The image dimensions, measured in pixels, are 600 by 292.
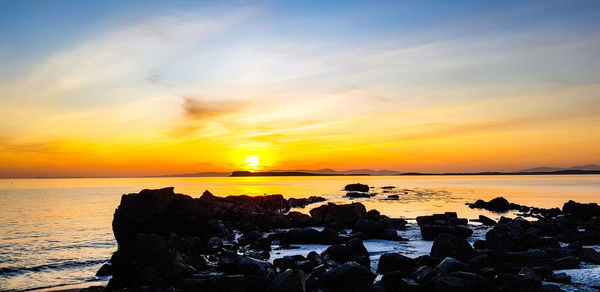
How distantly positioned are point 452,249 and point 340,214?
1889 cm

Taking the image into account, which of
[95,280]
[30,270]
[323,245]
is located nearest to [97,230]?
[30,270]

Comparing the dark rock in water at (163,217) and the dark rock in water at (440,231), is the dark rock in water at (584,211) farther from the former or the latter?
the dark rock in water at (163,217)

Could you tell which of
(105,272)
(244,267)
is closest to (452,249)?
(244,267)

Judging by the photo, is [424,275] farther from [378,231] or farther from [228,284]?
[378,231]

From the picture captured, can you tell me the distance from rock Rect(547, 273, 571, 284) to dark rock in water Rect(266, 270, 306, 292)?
24.7ft

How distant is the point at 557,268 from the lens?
13.9 metres

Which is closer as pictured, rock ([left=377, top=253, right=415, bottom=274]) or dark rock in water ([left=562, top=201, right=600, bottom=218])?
rock ([left=377, top=253, right=415, bottom=274])

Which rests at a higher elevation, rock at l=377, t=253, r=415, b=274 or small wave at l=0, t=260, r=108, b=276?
rock at l=377, t=253, r=415, b=274

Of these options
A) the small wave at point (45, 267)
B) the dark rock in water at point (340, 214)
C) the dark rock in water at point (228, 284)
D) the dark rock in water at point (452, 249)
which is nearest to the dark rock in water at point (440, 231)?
the dark rock in water at point (452, 249)

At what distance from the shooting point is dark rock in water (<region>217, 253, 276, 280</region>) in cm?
1373

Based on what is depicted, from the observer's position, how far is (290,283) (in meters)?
11.5

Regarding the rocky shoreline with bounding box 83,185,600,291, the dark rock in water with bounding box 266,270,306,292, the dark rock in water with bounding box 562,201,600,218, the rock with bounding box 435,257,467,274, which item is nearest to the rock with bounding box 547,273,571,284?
the rocky shoreline with bounding box 83,185,600,291

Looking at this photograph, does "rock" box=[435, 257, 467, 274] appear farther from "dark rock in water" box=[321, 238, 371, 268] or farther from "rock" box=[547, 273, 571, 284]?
"dark rock in water" box=[321, 238, 371, 268]

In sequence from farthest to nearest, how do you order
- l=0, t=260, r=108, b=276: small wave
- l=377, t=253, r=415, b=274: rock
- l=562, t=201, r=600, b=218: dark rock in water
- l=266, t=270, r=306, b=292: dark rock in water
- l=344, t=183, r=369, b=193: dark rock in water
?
1. l=344, t=183, r=369, b=193: dark rock in water
2. l=562, t=201, r=600, b=218: dark rock in water
3. l=0, t=260, r=108, b=276: small wave
4. l=377, t=253, r=415, b=274: rock
5. l=266, t=270, r=306, b=292: dark rock in water
